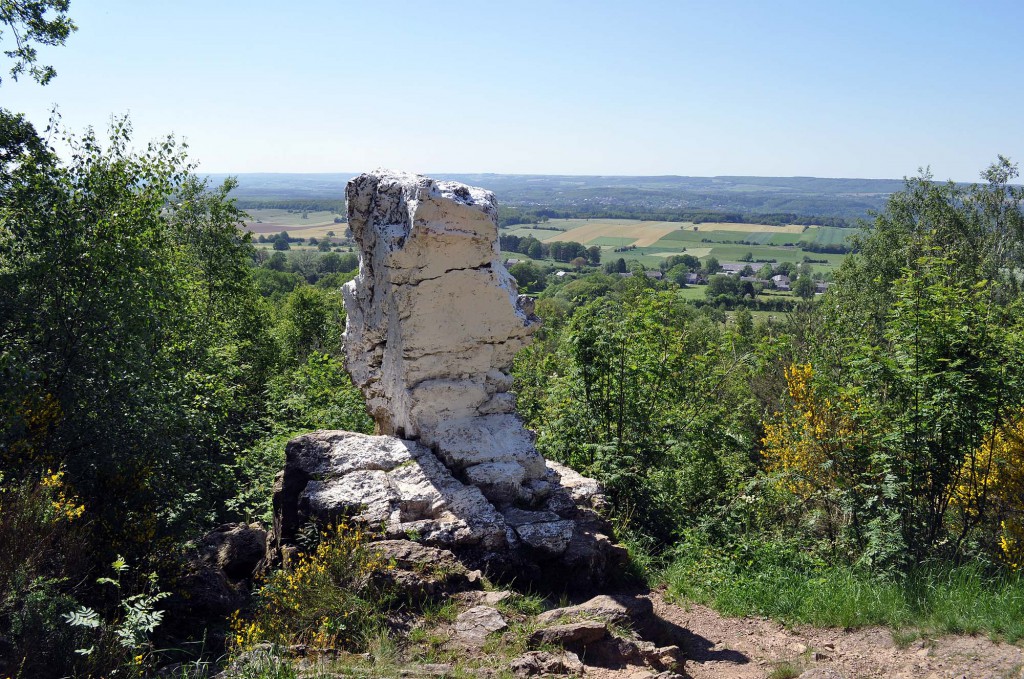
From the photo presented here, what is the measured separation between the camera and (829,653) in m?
5.77

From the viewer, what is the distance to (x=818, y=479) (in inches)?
341

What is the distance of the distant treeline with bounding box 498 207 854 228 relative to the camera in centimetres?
12785

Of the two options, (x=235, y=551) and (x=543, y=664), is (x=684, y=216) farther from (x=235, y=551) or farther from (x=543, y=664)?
(x=543, y=664)

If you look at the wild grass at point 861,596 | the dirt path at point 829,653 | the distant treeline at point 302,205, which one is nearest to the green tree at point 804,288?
the wild grass at point 861,596

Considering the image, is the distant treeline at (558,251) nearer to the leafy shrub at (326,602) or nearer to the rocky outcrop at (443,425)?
the rocky outcrop at (443,425)

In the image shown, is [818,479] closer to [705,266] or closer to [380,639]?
[380,639]

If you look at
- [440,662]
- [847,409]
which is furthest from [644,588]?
[847,409]

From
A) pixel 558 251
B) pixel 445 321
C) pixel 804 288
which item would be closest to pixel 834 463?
pixel 445 321

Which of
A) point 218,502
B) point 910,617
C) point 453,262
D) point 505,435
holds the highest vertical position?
point 453,262

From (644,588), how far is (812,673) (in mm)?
2289

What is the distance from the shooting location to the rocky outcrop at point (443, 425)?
21.5 feet

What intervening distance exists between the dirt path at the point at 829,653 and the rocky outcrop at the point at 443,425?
1239mm

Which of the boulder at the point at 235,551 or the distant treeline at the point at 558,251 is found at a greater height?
the distant treeline at the point at 558,251

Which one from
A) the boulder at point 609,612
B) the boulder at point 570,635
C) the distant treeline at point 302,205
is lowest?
the boulder at point 609,612
